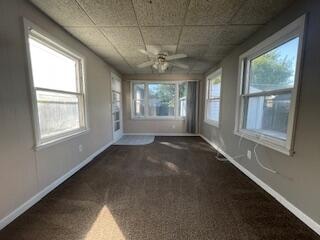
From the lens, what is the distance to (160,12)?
6.43 ft

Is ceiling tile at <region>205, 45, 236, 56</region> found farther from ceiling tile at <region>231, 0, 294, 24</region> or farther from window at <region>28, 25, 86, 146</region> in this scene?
window at <region>28, 25, 86, 146</region>

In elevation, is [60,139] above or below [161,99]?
below

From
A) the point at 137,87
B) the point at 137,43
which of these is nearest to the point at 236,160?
the point at 137,43

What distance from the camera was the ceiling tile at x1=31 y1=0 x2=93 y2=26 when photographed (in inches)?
71.0

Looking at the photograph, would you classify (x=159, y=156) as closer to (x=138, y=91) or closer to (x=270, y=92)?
(x=270, y=92)

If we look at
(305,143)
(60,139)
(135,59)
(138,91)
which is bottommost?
(60,139)

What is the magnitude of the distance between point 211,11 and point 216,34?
0.69 metres

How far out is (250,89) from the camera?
9.14 ft

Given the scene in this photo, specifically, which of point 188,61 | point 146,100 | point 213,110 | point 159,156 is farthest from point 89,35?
point 213,110

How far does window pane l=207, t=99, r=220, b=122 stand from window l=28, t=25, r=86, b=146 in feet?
11.4

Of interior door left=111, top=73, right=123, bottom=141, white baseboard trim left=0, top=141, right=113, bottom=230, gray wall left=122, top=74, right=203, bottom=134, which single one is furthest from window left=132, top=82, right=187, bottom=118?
white baseboard trim left=0, top=141, right=113, bottom=230

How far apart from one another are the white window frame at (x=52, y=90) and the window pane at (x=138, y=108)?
2.87m

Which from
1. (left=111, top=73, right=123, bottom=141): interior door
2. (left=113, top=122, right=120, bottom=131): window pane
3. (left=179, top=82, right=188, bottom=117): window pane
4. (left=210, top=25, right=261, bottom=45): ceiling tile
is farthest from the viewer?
(left=179, top=82, right=188, bottom=117): window pane

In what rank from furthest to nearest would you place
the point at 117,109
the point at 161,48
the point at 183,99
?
the point at 183,99 → the point at 117,109 → the point at 161,48
